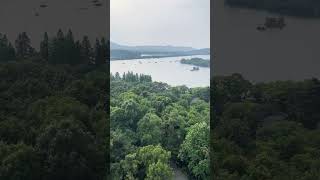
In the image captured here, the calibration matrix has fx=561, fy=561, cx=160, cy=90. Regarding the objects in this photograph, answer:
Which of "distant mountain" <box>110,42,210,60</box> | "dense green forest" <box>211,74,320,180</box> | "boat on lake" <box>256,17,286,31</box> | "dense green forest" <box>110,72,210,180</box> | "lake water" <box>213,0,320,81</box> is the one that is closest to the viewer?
"dense green forest" <box>211,74,320,180</box>

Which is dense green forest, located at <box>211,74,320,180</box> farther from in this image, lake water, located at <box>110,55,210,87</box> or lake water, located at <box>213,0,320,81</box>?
lake water, located at <box>110,55,210,87</box>

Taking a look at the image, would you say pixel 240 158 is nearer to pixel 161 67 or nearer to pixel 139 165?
pixel 139 165

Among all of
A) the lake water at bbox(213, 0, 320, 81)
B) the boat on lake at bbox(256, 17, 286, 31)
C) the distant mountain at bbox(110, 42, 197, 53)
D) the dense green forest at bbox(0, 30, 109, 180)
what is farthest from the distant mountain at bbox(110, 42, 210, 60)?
the boat on lake at bbox(256, 17, 286, 31)

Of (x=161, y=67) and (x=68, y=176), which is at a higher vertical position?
(x=161, y=67)

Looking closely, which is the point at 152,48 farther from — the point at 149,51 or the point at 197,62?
the point at 197,62

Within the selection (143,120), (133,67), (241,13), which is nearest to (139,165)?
(143,120)

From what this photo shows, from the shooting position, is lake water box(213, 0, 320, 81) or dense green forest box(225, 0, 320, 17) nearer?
lake water box(213, 0, 320, 81)
